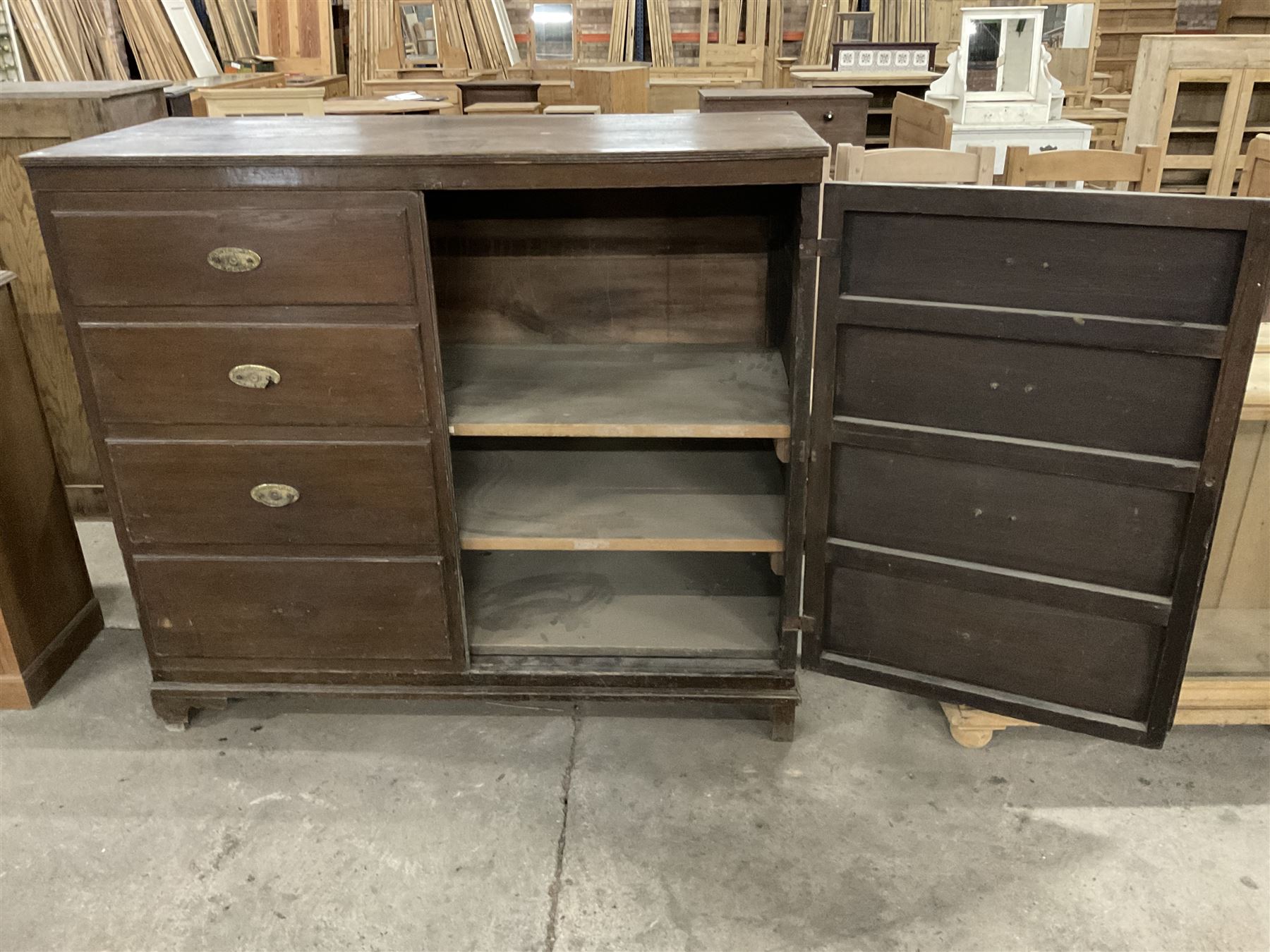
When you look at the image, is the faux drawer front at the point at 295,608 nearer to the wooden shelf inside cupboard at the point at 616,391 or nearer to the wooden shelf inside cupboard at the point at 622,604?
the wooden shelf inside cupboard at the point at 622,604

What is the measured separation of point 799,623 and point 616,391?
0.66 metres

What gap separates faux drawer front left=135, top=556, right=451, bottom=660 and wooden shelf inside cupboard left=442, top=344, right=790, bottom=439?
0.38m

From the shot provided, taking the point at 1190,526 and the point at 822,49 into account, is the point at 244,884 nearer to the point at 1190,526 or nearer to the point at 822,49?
the point at 1190,526

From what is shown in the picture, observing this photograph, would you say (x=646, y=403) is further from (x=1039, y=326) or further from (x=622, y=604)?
(x=1039, y=326)

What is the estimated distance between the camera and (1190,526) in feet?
5.84

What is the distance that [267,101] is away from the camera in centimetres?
505

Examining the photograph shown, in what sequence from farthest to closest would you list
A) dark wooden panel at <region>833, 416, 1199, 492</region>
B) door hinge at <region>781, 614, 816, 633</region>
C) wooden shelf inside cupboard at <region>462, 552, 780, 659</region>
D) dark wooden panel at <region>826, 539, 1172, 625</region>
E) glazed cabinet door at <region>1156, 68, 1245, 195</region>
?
glazed cabinet door at <region>1156, 68, 1245, 195</region> < wooden shelf inside cupboard at <region>462, 552, 780, 659</region> < door hinge at <region>781, 614, 816, 633</region> < dark wooden panel at <region>826, 539, 1172, 625</region> < dark wooden panel at <region>833, 416, 1199, 492</region>

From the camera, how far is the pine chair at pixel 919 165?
2838 mm

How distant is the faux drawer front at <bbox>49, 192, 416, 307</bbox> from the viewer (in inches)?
72.0

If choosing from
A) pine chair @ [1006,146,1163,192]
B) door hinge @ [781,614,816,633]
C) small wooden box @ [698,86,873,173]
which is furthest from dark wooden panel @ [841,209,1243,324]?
small wooden box @ [698,86,873,173]

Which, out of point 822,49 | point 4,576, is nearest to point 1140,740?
point 4,576

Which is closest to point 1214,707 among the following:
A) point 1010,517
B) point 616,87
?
point 1010,517

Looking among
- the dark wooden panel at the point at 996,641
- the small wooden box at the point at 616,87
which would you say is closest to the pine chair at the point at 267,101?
the small wooden box at the point at 616,87

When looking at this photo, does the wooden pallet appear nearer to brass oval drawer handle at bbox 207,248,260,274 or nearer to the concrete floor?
the concrete floor
